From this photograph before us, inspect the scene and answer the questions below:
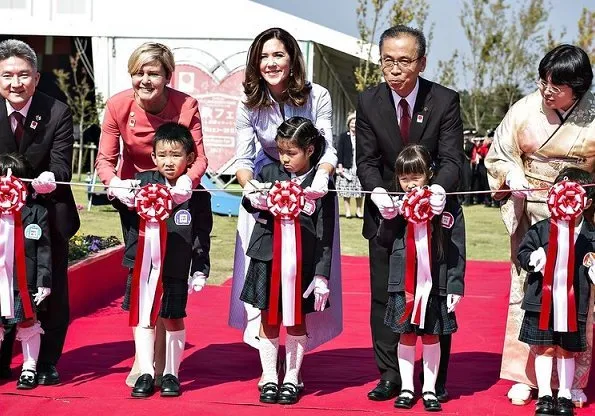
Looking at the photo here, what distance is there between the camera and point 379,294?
4668mm

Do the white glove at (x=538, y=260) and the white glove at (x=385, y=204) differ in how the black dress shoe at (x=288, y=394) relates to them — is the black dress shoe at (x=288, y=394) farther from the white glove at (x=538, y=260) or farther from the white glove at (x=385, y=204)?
the white glove at (x=538, y=260)

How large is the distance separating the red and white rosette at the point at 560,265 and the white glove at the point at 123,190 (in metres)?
1.88

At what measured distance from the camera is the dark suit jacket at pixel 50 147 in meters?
4.63

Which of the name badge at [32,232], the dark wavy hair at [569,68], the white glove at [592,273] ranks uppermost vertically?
the dark wavy hair at [569,68]

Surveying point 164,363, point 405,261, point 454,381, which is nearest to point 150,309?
point 164,363

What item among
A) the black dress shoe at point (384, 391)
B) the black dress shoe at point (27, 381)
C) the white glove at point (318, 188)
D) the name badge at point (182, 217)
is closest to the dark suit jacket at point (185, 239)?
the name badge at point (182, 217)

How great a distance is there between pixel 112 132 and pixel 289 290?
119cm

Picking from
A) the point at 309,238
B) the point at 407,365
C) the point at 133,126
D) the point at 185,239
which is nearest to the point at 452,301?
the point at 407,365

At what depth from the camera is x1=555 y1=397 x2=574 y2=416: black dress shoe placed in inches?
168

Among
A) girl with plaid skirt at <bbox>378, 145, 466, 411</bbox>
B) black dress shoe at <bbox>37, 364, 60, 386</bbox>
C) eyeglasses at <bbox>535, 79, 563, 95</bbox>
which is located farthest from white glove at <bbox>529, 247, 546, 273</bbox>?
black dress shoe at <bbox>37, 364, 60, 386</bbox>

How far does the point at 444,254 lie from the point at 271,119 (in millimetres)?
1120

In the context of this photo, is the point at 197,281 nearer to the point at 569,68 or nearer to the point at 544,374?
the point at 544,374

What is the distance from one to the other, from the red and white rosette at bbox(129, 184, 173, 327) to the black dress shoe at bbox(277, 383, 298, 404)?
26.7 inches

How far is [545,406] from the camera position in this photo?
4301 millimetres
